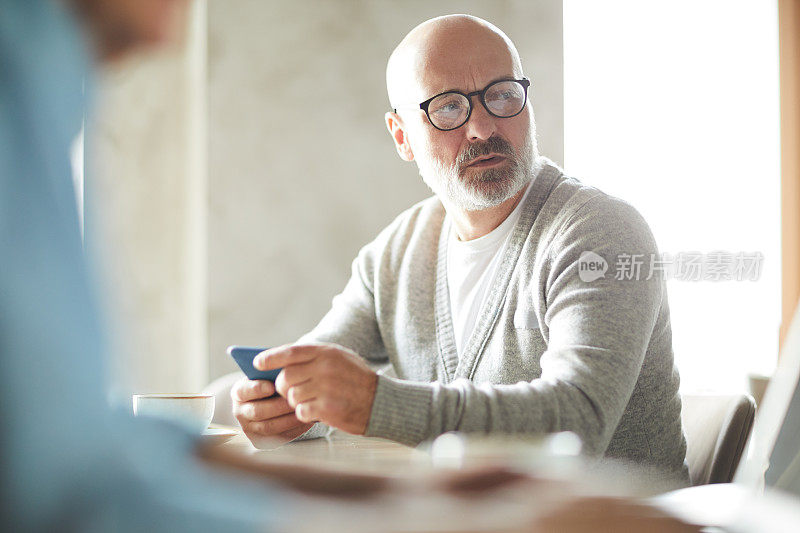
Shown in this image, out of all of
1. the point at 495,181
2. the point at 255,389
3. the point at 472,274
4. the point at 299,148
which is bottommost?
the point at 255,389

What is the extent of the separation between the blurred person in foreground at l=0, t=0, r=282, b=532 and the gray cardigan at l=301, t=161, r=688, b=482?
16.6 inches

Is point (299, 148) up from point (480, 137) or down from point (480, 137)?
up

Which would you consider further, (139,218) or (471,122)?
(471,122)

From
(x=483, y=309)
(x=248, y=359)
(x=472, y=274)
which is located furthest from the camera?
(x=472, y=274)

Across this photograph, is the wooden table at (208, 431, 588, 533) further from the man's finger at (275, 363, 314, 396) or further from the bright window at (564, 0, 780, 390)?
the bright window at (564, 0, 780, 390)

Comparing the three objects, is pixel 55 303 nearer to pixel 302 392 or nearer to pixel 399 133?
pixel 302 392

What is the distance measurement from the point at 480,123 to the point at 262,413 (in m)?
0.71

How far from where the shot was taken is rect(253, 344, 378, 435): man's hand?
2.75ft

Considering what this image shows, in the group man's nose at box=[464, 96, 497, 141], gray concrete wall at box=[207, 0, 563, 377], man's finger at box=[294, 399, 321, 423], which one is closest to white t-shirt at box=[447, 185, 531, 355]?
man's nose at box=[464, 96, 497, 141]

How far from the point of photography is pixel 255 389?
108cm

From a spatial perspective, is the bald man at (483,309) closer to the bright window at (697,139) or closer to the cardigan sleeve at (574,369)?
the cardigan sleeve at (574,369)

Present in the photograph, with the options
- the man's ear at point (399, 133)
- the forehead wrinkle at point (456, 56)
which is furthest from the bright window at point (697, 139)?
the forehead wrinkle at point (456, 56)

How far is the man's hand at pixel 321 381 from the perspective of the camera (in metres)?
0.84

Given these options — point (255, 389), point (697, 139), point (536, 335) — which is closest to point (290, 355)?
point (255, 389)
